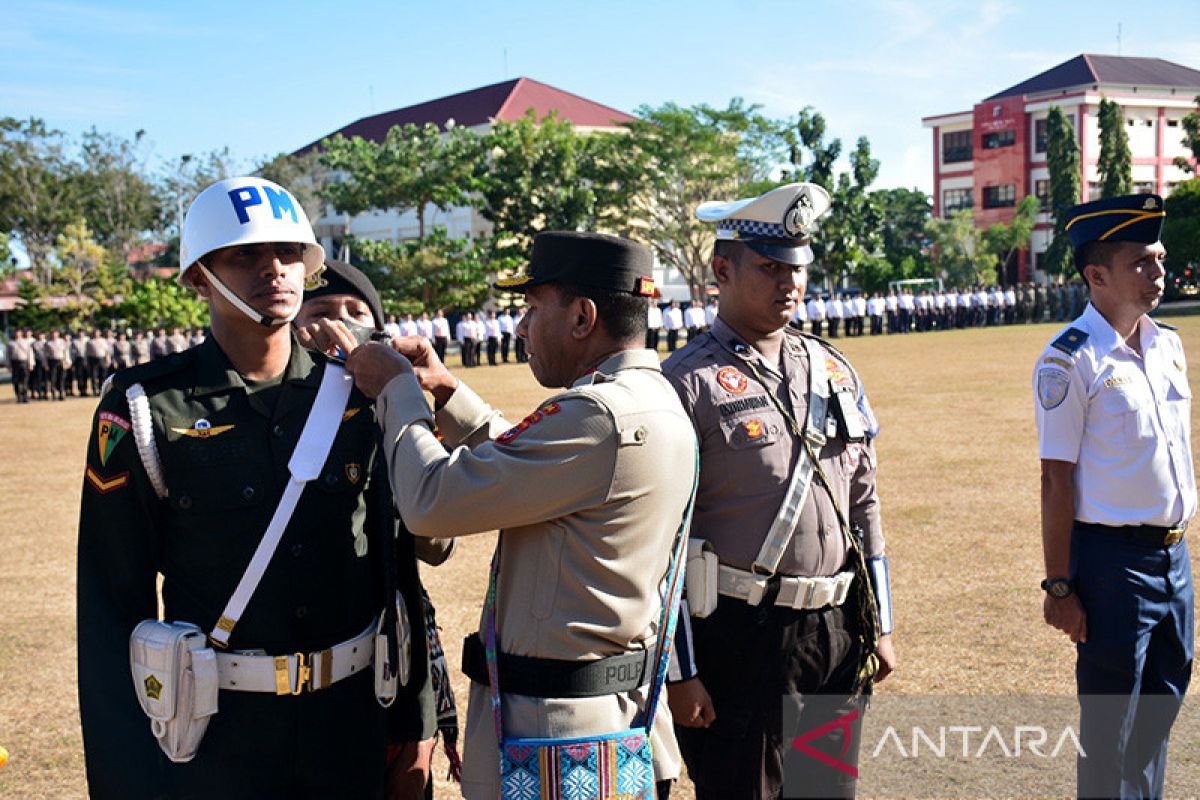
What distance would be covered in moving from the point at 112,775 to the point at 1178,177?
73.2m

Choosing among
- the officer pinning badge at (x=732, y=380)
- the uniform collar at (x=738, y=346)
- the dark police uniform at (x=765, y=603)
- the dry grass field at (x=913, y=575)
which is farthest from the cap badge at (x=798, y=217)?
the dry grass field at (x=913, y=575)

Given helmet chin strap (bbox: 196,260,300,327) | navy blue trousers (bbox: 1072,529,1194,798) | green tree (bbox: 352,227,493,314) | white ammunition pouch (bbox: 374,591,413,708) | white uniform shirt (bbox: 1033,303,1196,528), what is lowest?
navy blue trousers (bbox: 1072,529,1194,798)

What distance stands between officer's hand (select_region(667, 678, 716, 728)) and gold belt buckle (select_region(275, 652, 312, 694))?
3.56 ft

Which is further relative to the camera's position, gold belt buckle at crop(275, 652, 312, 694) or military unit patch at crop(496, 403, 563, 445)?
gold belt buckle at crop(275, 652, 312, 694)

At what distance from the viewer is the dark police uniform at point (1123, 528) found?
12.1 feet

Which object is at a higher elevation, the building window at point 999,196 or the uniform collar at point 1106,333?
the building window at point 999,196

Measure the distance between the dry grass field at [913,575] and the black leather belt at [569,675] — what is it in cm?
227

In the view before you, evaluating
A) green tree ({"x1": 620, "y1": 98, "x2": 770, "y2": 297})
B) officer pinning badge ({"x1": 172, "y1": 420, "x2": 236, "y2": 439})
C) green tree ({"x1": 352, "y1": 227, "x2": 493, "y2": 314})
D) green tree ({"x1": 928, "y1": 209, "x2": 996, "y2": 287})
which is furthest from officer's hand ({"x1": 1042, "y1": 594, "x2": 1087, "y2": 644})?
green tree ({"x1": 928, "y1": 209, "x2": 996, "y2": 287})

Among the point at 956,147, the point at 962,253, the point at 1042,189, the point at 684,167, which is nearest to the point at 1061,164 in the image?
the point at 962,253

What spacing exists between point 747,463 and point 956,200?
71.4m

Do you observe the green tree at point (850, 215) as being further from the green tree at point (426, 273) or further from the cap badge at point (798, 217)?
the cap badge at point (798, 217)

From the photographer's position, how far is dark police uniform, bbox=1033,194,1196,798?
3.69m

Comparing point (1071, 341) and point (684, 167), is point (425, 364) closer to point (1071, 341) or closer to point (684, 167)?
point (1071, 341)

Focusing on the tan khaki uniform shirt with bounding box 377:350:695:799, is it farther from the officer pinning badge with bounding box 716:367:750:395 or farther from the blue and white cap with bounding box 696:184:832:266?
the blue and white cap with bounding box 696:184:832:266
